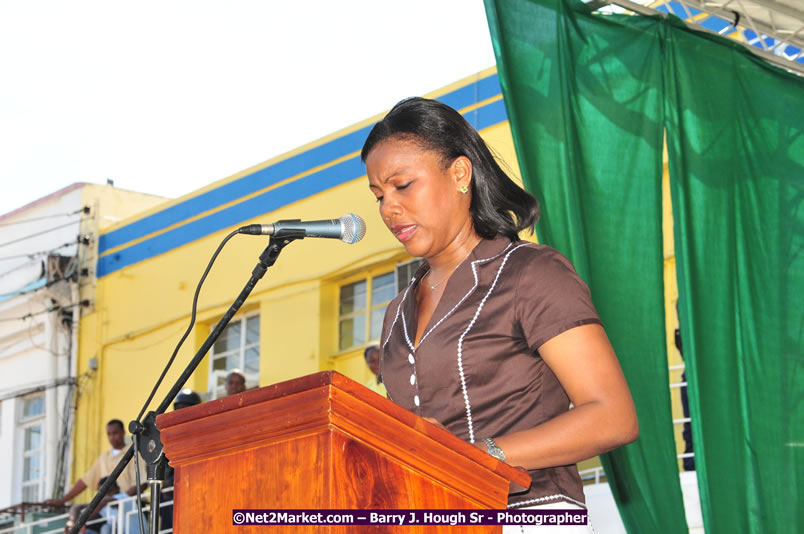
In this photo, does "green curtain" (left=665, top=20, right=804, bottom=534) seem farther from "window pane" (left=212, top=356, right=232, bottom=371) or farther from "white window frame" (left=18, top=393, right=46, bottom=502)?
"white window frame" (left=18, top=393, right=46, bottom=502)

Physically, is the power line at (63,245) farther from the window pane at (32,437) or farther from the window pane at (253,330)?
the window pane at (253,330)

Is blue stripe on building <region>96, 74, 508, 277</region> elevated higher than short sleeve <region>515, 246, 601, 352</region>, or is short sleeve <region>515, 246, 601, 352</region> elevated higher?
blue stripe on building <region>96, 74, 508, 277</region>

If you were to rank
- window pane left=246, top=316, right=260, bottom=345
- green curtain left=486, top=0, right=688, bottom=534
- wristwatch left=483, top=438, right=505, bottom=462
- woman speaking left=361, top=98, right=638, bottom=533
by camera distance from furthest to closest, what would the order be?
window pane left=246, top=316, right=260, bottom=345
green curtain left=486, top=0, right=688, bottom=534
woman speaking left=361, top=98, right=638, bottom=533
wristwatch left=483, top=438, right=505, bottom=462

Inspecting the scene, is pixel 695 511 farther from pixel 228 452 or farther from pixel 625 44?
pixel 228 452

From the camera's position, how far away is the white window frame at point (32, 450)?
1180cm

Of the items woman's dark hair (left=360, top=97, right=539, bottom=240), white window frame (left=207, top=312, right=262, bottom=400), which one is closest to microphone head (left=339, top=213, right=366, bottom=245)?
woman's dark hair (left=360, top=97, right=539, bottom=240)

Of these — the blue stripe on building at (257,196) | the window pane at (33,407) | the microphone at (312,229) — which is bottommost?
the microphone at (312,229)

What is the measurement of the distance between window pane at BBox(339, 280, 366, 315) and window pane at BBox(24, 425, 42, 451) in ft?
13.6

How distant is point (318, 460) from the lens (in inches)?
53.3

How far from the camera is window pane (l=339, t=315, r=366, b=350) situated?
10.4 m

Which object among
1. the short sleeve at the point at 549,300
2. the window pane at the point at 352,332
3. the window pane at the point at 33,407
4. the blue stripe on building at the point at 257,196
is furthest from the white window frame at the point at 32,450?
the short sleeve at the point at 549,300

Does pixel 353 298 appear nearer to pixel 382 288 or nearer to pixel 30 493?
pixel 382 288

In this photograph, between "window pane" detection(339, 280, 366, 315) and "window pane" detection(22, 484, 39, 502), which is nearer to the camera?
"window pane" detection(339, 280, 366, 315)

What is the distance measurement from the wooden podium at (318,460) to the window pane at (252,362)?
952 centimetres
